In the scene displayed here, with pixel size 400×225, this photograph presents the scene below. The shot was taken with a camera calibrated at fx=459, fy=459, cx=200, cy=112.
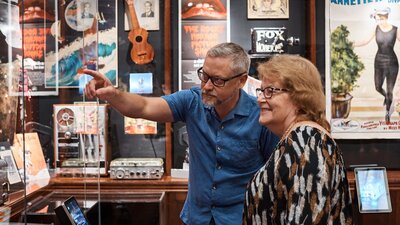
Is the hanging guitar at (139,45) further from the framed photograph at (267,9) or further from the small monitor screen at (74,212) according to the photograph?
the small monitor screen at (74,212)

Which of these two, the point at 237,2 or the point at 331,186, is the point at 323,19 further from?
the point at 331,186

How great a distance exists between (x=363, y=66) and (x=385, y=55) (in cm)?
21

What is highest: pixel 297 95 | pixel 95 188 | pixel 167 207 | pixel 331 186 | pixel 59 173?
pixel 297 95

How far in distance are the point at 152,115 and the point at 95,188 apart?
1.44 metres

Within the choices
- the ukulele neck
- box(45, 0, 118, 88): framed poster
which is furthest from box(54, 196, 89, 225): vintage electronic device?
the ukulele neck

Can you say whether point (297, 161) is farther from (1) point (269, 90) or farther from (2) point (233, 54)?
(2) point (233, 54)

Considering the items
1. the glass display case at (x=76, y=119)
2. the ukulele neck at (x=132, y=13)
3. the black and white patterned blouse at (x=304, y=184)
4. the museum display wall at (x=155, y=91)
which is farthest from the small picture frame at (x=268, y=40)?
the black and white patterned blouse at (x=304, y=184)

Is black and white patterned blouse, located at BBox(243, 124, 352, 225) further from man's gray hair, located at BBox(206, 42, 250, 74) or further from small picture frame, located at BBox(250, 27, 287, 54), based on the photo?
small picture frame, located at BBox(250, 27, 287, 54)

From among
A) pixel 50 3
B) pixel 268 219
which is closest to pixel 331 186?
pixel 268 219

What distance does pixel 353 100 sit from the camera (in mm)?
4082

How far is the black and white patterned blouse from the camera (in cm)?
127

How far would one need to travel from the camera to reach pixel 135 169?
389 cm

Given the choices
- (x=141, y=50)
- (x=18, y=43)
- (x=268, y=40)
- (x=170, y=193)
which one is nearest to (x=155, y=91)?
(x=141, y=50)

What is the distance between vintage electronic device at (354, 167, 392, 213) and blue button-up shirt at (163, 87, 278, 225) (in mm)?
1851
